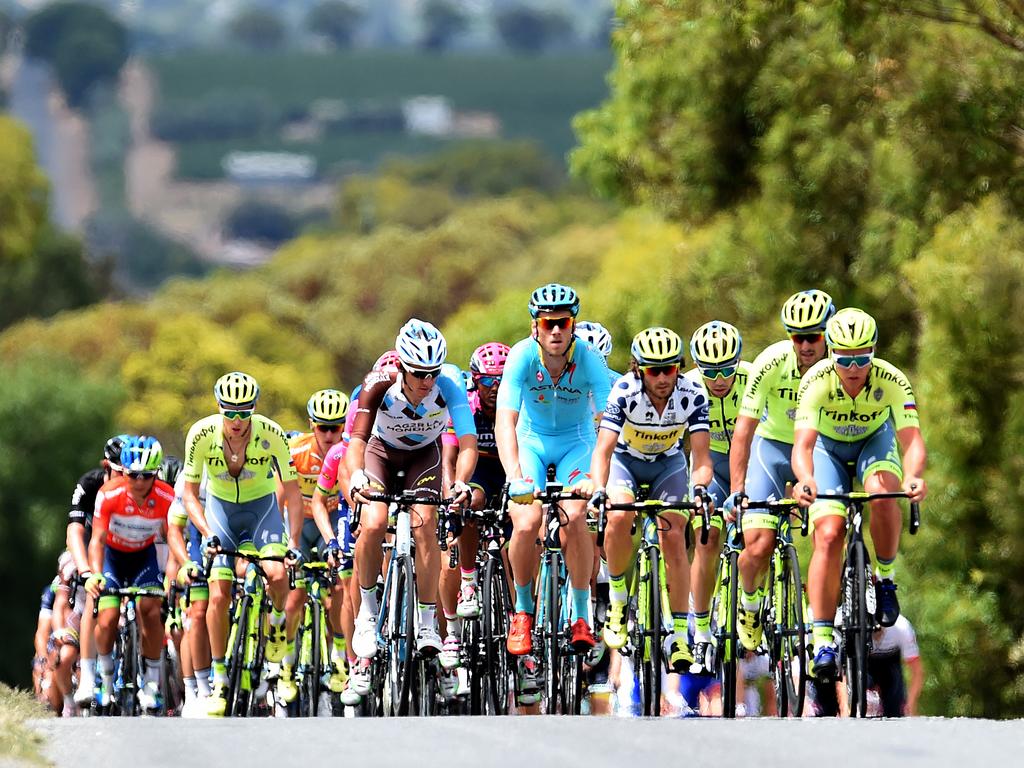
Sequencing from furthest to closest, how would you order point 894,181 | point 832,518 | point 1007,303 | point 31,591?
point 31,591 < point 894,181 < point 1007,303 < point 832,518

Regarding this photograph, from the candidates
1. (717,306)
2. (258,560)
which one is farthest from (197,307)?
(258,560)

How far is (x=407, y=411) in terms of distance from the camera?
14766 mm

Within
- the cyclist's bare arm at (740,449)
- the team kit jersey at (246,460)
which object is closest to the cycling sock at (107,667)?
the team kit jersey at (246,460)

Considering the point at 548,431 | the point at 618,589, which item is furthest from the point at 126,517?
the point at 618,589

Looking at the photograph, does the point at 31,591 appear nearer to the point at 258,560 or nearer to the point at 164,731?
the point at 258,560

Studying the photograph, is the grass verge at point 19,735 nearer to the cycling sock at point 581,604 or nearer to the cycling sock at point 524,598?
the cycling sock at point 524,598

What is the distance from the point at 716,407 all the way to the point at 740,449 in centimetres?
133

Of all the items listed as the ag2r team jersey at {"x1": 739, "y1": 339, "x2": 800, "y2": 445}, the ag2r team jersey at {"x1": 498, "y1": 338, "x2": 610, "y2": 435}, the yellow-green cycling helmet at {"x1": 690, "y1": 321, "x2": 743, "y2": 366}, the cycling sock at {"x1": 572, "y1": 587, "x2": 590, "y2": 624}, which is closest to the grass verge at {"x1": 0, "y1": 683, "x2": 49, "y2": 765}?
the cycling sock at {"x1": 572, "y1": 587, "x2": 590, "y2": 624}

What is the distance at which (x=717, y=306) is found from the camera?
3562 cm

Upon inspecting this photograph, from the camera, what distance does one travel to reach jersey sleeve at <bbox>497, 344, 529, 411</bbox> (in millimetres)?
14398

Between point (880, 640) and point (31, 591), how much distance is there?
47.0 metres

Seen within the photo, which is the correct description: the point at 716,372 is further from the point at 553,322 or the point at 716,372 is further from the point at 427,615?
the point at 427,615

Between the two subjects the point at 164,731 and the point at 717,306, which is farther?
the point at 717,306

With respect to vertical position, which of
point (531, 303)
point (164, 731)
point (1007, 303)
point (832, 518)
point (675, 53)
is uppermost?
point (675, 53)
